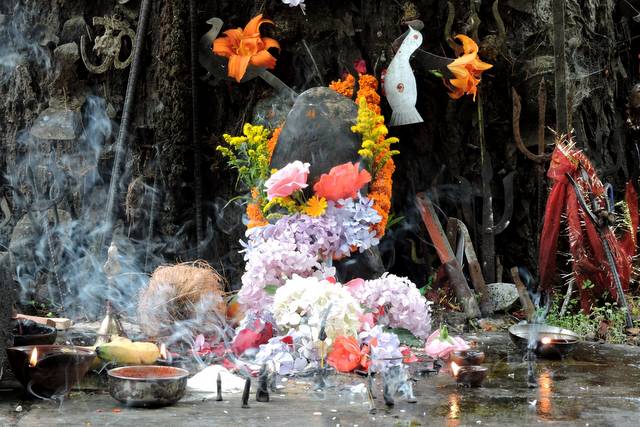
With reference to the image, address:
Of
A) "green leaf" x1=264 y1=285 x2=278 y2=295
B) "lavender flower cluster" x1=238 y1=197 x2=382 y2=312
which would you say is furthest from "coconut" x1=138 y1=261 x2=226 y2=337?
"green leaf" x1=264 y1=285 x2=278 y2=295

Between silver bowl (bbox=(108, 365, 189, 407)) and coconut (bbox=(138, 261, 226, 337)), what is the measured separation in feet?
5.17

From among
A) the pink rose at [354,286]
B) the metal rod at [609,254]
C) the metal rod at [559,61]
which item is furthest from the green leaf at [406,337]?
the metal rod at [559,61]

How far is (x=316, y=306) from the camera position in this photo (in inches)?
210

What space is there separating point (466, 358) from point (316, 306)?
0.94m

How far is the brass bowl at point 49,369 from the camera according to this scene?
446cm

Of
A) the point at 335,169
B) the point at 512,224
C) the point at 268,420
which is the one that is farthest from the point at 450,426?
the point at 512,224

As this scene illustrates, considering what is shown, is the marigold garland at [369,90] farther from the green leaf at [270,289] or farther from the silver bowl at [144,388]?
the silver bowl at [144,388]

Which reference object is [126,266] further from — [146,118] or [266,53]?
[266,53]

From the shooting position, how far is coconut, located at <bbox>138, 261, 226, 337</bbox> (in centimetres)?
619

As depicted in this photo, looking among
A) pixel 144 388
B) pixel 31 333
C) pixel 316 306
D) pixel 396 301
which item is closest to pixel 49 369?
pixel 144 388

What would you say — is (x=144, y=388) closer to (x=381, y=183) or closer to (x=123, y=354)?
(x=123, y=354)

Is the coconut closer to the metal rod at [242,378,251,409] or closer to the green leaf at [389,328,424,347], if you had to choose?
the green leaf at [389,328,424,347]

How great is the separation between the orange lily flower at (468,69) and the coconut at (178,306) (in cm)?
326

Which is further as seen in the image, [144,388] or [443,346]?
[443,346]
